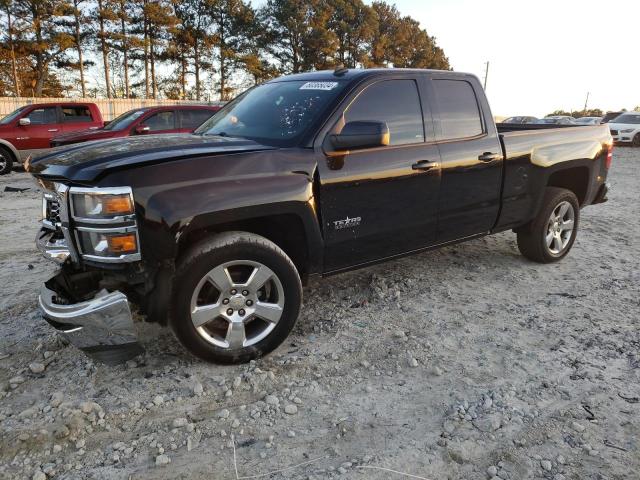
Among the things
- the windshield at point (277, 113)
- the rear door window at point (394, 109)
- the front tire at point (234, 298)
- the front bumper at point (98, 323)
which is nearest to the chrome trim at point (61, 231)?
the front bumper at point (98, 323)

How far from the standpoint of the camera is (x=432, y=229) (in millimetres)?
3961

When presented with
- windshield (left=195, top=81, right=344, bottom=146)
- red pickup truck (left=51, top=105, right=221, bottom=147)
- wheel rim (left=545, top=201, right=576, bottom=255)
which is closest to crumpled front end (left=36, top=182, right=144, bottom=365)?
windshield (left=195, top=81, right=344, bottom=146)

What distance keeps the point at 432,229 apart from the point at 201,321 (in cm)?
199

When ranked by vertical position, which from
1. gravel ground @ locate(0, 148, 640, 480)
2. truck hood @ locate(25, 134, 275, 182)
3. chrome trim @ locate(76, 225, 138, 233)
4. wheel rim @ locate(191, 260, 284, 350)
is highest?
truck hood @ locate(25, 134, 275, 182)

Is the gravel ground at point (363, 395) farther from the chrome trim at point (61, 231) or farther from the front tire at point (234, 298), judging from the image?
the chrome trim at point (61, 231)

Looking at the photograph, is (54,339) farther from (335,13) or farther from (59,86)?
(335,13)

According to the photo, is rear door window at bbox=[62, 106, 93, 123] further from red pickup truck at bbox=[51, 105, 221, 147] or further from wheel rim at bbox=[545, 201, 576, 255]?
wheel rim at bbox=[545, 201, 576, 255]

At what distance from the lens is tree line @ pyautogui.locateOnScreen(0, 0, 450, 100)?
29.3 m

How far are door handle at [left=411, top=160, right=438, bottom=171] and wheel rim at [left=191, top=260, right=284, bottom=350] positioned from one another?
142 centimetres

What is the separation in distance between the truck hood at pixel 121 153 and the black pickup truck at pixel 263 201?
1 centimetres

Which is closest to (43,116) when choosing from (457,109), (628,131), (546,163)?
(457,109)

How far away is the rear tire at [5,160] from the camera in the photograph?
11.9 metres

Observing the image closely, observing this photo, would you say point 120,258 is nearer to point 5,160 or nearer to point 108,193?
point 108,193

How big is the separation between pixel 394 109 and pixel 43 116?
1203cm
